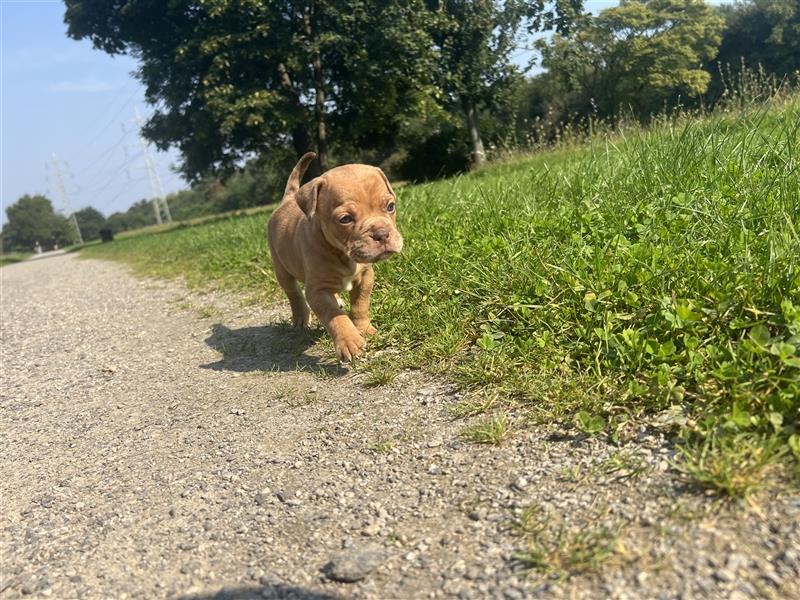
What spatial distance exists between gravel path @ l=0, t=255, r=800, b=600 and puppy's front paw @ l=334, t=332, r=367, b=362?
0.12m

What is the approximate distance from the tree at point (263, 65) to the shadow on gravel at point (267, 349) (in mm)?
13196

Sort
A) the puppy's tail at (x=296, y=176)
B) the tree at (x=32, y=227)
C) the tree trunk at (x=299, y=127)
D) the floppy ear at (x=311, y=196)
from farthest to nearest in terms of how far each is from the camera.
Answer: the tree at (x=32, y=227) < the tree trunk at (x=299, y=127) < the puppy's tail at (x=296, y=176) < the floppy ear at (x=311, y=196)

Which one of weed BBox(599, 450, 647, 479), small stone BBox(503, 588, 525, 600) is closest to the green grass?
weed BBox(599, 450, 647, 479)

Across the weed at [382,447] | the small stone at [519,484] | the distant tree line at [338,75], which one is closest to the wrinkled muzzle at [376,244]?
the weed at [382,447]

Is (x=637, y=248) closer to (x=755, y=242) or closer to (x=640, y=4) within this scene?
(x=755, y=242)

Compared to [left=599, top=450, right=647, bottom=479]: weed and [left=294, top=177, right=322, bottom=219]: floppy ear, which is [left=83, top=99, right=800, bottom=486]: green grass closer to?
[left=599, top=450, right=647, bottom=479]: weed

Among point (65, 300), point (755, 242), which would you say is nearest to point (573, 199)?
point (755, 242)

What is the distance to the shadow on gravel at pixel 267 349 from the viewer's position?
3366 mm

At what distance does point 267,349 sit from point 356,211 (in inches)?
51.2

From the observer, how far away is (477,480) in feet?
6.04

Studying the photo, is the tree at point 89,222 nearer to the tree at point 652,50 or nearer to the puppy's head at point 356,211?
the tree at point 652,50

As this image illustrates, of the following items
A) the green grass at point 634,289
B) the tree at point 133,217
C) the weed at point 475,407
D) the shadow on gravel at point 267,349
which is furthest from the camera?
the tree at point 133,217

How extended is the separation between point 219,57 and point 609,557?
17.9m

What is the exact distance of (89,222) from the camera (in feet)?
342
